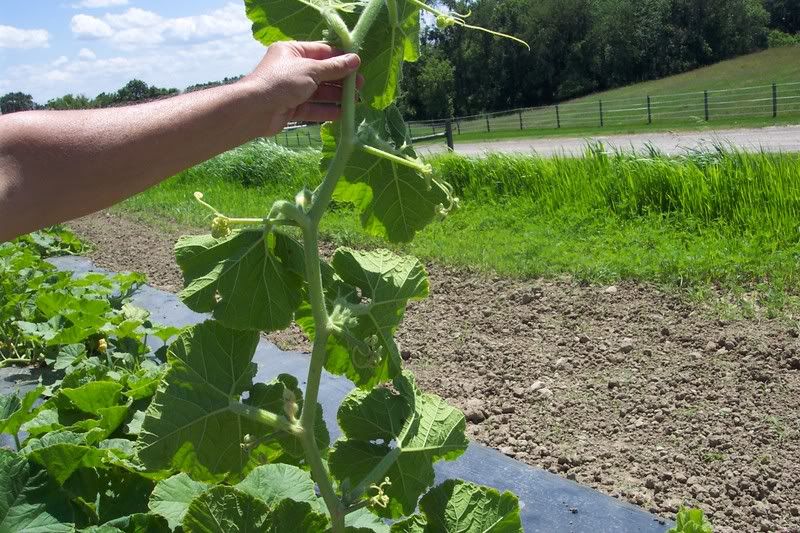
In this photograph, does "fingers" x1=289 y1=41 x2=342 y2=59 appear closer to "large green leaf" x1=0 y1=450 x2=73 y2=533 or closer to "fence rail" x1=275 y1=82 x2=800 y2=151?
"large green leaf" x1=0 y1=450 x2=73 y2=533

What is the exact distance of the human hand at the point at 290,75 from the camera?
1374 millimetres

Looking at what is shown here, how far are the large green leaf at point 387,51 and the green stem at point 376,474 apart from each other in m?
0.67

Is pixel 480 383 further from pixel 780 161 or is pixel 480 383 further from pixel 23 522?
pixel 780 161

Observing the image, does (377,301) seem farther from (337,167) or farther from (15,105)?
(15,105)

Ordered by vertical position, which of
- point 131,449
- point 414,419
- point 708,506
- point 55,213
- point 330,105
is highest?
point 330,105

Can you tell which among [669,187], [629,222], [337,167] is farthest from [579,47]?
[337,167]

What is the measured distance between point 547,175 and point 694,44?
47.6 meters

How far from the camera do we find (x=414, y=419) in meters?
1.67

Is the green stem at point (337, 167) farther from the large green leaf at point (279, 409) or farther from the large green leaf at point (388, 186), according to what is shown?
the large green leaf at point (279, 409)

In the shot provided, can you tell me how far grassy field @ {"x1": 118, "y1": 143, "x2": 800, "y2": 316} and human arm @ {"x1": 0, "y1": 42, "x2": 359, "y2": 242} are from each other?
423cm

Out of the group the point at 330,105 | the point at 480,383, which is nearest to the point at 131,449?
the point at 330,105

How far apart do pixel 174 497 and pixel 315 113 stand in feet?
2.80

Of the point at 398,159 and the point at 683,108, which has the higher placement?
the point at 398,159

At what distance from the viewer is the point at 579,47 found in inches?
2084
